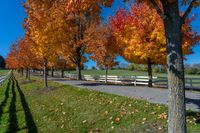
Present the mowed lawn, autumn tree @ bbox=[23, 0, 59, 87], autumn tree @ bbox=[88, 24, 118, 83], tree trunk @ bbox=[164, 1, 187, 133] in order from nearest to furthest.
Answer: tree trunk @ bbox=[164, 1, 187, 133] < the mowed lawn < autumn tree @ bbox=[23, 0, 59, 87] < autumn tree @ bbox=[88, 24, 118, 83]

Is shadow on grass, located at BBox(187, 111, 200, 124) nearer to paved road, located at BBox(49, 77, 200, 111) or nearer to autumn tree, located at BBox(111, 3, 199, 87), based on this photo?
paved road, located at BBox(49, 77, 200, 111)

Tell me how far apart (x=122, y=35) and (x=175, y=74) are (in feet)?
61.1

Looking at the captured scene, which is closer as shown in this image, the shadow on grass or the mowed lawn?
the shadow on grass

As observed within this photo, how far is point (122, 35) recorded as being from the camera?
2498cm

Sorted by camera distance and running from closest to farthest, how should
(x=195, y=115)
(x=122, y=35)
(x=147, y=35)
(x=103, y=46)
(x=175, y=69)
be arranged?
(x=175, y=69) < (x=195, y=115) < (x=147, y=35) < (x=122, y=35) < (x=103, y=46)

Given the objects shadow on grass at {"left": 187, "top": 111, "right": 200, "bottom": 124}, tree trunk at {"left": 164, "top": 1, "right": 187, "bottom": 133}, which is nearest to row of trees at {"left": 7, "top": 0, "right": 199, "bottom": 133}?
tree trunk at {"left": 164, "top": 1, "right": 187, "bottom": 133}

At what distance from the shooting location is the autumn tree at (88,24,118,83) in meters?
31.0

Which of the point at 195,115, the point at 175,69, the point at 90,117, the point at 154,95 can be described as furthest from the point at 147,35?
the point at 175,69

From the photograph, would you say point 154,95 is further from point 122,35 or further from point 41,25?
point 41,25

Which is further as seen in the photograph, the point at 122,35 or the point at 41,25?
the point at 122,35

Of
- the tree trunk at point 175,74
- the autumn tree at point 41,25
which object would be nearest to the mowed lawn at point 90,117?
the tree trunk at point 175,74

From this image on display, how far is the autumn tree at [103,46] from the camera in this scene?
1219 inches

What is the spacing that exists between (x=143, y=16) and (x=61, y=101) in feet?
30.6

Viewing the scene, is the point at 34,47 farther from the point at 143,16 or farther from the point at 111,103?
the point at 111,103
